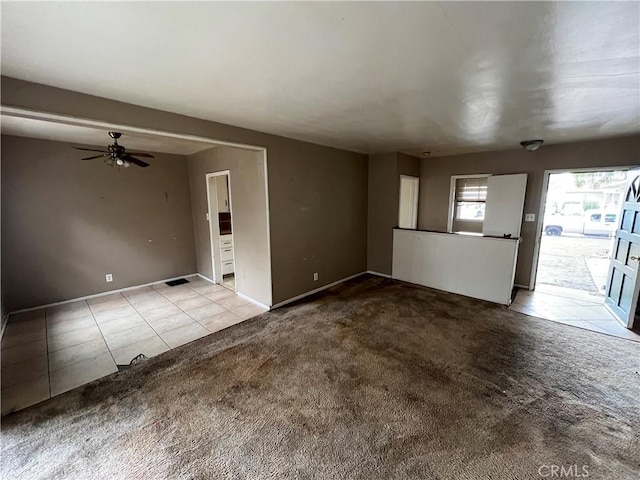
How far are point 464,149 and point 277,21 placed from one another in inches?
173

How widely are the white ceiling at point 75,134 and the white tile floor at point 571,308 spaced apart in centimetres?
489

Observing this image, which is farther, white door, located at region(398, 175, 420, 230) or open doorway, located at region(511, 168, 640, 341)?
white door, located at region(398, 175, 420, 230)

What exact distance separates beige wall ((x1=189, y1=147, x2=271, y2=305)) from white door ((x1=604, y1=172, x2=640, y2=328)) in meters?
4.53

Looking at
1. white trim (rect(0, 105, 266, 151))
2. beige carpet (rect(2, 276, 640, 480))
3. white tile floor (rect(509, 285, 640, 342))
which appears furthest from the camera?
white tile floor (rect(509, 285, 640, 342))

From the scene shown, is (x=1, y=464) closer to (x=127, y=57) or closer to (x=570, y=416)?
(x=127, y=57)

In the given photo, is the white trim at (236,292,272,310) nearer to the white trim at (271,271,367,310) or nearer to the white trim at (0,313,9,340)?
the white trim at (271,271,367,310)

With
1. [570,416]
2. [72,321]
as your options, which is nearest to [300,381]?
[570,416]

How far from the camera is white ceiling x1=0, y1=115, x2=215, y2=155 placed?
9.16 ft

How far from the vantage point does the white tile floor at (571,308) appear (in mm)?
3205

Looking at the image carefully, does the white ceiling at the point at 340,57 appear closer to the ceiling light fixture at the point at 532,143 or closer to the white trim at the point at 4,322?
the ceiling light fixture at the point at 532,143

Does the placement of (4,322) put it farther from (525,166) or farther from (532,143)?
(525,166)

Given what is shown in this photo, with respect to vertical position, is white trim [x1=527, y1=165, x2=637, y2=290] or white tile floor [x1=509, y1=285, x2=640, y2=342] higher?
white trim [x1=527, y1=165, x2=637, y2=290]

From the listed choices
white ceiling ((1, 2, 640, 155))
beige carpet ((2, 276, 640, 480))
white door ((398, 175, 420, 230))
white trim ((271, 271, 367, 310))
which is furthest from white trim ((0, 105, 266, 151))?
white door ((398, 175, 420, 230))

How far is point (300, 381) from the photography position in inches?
90.8
